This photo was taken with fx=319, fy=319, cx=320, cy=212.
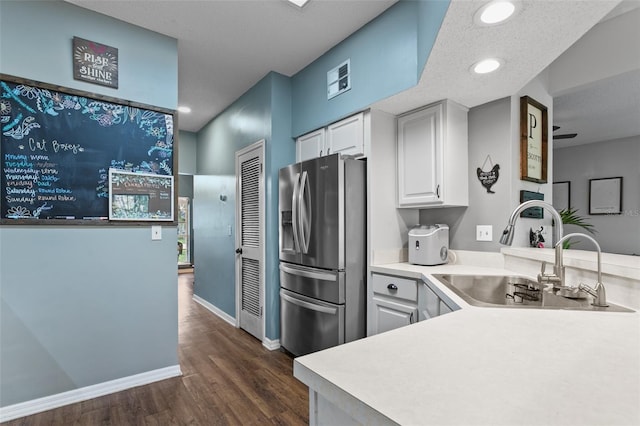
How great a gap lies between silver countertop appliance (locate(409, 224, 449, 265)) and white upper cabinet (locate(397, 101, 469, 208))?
0.67ft

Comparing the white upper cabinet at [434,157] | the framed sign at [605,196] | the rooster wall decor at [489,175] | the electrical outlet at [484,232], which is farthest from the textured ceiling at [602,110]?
the electrical outlet at [484,232]

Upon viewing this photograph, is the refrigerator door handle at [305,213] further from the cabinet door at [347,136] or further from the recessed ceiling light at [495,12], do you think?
the recessed ceiling light at [495,12]

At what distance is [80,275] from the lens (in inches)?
87.3

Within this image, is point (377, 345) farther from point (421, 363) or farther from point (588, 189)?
point (588, 189)

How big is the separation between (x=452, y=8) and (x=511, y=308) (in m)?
1.25

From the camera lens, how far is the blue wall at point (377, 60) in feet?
6.37

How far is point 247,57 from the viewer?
9.61 feet

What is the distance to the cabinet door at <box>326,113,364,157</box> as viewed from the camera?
2568mm

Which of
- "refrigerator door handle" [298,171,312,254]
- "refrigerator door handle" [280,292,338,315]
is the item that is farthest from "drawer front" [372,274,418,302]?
"refrigerator door handle" [298,171,312,254]

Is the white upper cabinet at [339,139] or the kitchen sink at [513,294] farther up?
the white upper cabinet at [339,139]

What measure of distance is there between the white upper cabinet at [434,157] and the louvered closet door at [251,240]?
150cm

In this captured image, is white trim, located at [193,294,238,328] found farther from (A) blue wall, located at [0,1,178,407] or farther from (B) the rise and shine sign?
(B) the rise and shine sign

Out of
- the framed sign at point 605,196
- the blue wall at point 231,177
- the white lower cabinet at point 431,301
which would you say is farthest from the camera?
the framed sign at point 605,196

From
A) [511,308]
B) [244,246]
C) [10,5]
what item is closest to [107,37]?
[10,5]
